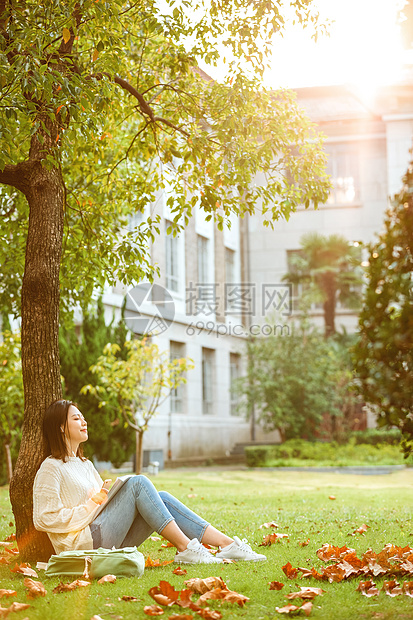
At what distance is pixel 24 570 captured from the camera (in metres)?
5.33

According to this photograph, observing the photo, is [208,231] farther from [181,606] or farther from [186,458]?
[181,606]

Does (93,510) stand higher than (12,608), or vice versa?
(93,510)

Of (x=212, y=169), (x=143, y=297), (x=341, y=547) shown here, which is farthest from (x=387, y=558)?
(x=143, y=297)

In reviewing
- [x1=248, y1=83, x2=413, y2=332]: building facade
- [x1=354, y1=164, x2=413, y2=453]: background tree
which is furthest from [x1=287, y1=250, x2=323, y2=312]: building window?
[x1=354, y1=164, x2=413, y2=453]: background tree

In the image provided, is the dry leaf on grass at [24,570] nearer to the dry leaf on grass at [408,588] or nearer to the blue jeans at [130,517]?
the blue jeans at [130,517]

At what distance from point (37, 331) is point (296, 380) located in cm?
1896

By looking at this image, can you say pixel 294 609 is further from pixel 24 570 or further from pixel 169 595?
pixel 24 570

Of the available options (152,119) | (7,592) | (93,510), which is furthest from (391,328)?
(152,119)

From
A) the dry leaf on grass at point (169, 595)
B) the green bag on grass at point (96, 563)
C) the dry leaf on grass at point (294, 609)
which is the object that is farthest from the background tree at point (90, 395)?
the dry leaf on grass at point (294, 609)

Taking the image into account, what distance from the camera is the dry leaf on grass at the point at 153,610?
4.09m

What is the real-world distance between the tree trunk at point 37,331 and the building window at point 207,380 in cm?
2293

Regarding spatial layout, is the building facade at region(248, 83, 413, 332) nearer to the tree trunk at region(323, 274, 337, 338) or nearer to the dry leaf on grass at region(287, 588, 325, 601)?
the tree trunk at region(323, 274, 337, 338)

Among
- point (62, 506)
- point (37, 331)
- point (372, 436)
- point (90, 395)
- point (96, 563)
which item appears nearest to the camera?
point (96, 563)

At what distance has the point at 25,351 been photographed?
617 cm
